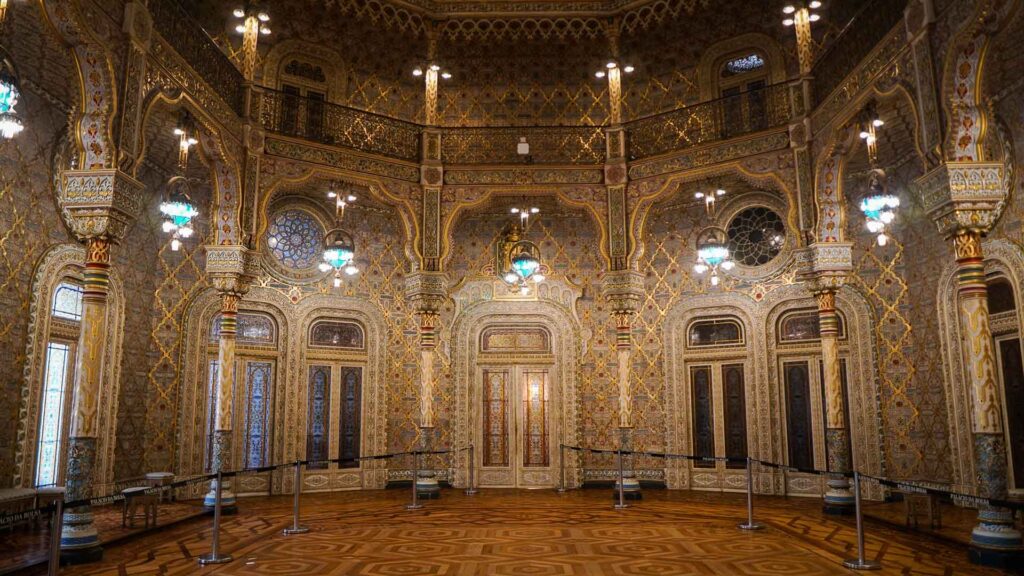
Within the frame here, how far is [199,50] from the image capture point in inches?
430

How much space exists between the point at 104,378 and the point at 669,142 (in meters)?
10.8

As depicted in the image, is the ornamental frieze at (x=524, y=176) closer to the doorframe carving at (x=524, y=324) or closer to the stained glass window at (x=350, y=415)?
the doorframe carving at (x=524, y=324)

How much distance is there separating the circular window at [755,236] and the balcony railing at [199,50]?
380 inches

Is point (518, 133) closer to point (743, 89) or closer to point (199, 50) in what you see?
point (743, 89)

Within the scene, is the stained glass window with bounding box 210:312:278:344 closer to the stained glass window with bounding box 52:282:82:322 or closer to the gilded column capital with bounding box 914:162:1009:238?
the stained glass window with bounding box 52:282:82:322

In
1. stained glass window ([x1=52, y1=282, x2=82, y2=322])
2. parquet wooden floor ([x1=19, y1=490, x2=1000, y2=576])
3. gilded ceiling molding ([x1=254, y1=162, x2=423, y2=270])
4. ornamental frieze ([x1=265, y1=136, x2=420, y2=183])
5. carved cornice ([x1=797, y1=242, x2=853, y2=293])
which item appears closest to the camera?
parquet wooden floor ([x1=19, y1=490, x2=1000, y2=576])

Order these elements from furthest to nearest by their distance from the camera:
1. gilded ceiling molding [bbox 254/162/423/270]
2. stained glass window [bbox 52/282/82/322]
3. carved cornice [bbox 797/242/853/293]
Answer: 1. gilded ceiling molding [bbox 254/162/423/270]
2. carved cornice [bbox 797/242/853/293]
3. stained glass window [bbox 52/282/82/322]

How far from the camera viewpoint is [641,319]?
1556 centimetres

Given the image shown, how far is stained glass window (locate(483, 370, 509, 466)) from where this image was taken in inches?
610

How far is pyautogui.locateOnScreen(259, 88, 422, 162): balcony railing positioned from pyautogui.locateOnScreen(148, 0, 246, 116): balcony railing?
4.45ft

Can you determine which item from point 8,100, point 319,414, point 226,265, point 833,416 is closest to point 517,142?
point 226,265

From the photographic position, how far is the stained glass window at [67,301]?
11406mm

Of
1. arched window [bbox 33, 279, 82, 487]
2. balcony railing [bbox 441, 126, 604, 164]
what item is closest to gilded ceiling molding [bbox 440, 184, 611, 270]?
balcony railing [bbox 441, 126, 604, 164]

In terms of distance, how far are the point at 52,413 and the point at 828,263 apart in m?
12.4
